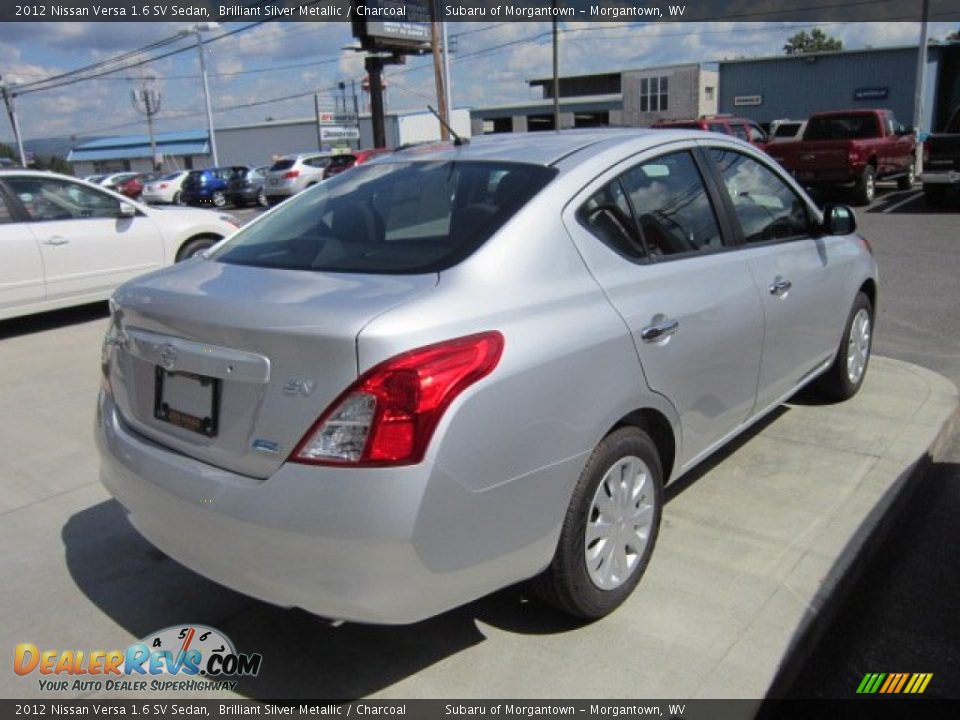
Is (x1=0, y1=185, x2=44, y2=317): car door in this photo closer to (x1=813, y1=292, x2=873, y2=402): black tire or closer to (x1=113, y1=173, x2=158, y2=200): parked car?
(x1=813, y1=292, x2=873, y2=402): black tire

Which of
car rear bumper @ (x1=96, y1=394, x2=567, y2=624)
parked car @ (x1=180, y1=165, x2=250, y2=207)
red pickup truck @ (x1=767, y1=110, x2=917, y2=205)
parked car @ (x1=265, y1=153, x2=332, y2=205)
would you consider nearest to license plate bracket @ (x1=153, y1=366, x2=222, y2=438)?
car rear bumper @ (x1=96, y1=394, x2=567, y2=624)

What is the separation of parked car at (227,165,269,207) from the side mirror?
80.8ft

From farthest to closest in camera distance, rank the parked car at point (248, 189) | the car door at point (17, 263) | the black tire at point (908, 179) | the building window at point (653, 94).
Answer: the building window at point (653, 94) < the parked car at point (248, 189) < the black tire at point (908, 179) < the car door at point (17, 263)

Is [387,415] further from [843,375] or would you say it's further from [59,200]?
[59,200]

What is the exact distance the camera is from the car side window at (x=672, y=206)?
312cm

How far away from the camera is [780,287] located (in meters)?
3.74

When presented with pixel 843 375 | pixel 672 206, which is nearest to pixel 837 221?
pixel 843 375

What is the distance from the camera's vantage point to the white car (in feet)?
24.0

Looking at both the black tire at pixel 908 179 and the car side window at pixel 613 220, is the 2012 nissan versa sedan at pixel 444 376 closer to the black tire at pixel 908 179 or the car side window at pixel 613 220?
the car side window at pixel 613 220

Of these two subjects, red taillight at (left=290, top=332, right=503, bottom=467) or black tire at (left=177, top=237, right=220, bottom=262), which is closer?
red taillight at (left=290, top=332, right=503, bottom=467)

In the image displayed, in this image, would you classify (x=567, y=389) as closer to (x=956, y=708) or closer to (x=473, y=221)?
(x=473, y=221)

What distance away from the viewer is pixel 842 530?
337 cm

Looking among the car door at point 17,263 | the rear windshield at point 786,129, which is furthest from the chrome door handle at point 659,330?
the rear windshield at point 786,129

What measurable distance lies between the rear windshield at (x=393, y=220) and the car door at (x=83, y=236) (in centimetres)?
493
